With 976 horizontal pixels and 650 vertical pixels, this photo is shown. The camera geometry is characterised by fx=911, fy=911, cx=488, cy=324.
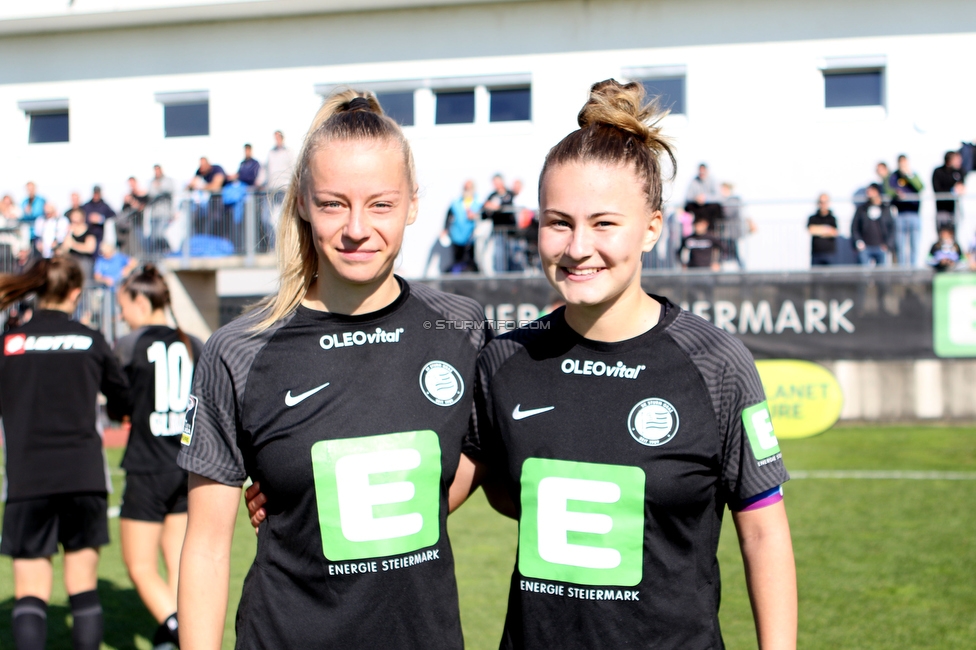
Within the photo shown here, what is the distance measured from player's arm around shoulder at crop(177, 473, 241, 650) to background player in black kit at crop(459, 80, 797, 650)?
697mm

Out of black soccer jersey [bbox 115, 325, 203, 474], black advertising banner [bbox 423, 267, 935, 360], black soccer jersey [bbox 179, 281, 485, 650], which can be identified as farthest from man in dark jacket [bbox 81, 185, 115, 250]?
black soccer jersey [bbox 179, 281, 485, 650]

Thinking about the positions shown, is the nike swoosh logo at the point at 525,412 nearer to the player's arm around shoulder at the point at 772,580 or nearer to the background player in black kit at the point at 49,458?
the player's arm around shoulder at the point at 772,580

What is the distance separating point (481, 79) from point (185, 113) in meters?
6.91

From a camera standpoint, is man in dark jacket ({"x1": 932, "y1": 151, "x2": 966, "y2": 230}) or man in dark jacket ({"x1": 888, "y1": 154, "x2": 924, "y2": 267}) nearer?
man in dark jacket ({"x1": 888, "y1": 154, "x2": 924, "y2": 267})

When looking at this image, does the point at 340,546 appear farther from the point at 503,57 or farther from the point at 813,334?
the point at 503,57

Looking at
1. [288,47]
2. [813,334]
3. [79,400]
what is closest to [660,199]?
[79,400]

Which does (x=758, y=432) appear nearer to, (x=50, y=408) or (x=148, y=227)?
(x=50, y=408)

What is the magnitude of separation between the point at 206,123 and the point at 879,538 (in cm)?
1752

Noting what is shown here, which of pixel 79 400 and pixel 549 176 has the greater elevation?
pixel 549 176

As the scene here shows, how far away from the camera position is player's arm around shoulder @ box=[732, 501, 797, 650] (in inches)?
80.2

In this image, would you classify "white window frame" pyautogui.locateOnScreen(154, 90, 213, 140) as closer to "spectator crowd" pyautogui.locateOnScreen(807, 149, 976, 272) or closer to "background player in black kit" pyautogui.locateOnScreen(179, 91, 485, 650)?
"spectator crowd" pyautogui.locateOnScreen(807, 149, 976, 272)

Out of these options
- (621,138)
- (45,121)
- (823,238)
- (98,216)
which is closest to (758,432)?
(621,138)

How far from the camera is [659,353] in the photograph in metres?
2.16

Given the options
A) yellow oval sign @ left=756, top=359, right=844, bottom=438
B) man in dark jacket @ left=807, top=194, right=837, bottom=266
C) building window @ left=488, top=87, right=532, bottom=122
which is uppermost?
building window @ left=488, top=87, right=532, bottom=122
